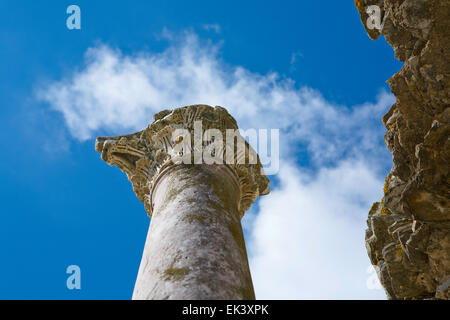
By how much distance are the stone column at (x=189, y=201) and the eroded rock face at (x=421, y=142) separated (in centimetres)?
229

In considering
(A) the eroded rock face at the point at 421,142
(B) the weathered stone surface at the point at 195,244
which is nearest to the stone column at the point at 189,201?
(B) the weathered stone surface at the point at 195,244

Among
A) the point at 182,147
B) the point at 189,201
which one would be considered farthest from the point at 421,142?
the point at 182,147

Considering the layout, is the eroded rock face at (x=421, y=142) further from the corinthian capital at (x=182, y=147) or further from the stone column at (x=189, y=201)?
the corinthian capital at (x=182, y=147)

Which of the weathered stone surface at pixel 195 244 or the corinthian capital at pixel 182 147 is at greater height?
the corinthian capital at pixel 182 147

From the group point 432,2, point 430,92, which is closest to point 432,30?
point 432,2

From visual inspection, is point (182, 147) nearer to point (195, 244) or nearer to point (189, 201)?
point (189, 201)

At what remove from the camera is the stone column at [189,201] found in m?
4.19

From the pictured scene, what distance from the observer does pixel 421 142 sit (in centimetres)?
536

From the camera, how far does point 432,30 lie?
198 inches

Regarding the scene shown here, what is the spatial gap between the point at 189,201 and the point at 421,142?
3061 mm

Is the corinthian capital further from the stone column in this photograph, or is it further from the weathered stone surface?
the weathered stone surface
